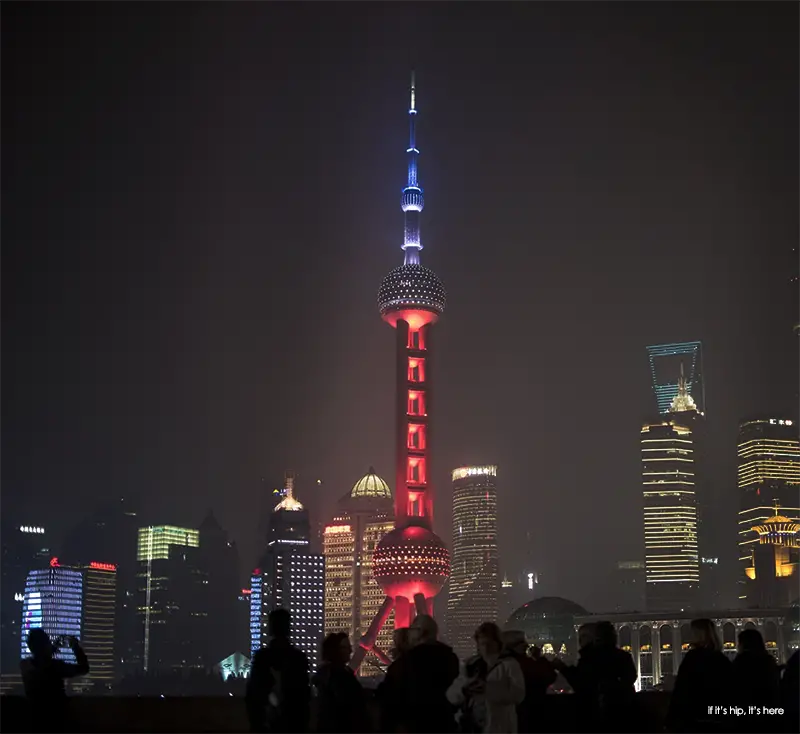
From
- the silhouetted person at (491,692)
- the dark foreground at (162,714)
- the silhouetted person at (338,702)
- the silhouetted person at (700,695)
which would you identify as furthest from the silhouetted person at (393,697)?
the dark foreground at (162,714)

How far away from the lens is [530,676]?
15188 mm

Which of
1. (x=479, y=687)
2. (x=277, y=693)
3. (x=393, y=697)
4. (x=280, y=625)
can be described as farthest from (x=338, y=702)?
(x=479, y=687)

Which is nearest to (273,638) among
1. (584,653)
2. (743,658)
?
(584,653)

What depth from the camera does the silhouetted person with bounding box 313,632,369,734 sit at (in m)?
13.1

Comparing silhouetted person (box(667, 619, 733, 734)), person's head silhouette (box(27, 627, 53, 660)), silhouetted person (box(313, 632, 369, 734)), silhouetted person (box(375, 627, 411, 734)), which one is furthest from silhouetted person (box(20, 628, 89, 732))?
silhouetted person (box(667, 619, 733, 734))

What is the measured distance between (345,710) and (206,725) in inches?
324

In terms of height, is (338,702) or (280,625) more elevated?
(280,625)

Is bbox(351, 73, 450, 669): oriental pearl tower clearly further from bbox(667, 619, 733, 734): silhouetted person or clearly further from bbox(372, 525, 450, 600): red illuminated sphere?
bbox(667, 619, 733, 734): silhouetted person

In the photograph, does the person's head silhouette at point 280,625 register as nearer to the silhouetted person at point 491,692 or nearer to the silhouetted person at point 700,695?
the silhouetted person at point 491,692

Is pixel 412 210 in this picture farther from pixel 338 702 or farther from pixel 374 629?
pixel 338 702

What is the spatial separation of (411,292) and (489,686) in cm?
16786

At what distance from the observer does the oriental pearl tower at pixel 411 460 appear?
6826 inches

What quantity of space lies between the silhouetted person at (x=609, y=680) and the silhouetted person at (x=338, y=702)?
324 cm

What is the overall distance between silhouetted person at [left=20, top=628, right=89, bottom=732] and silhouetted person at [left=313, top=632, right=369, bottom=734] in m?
2.86
